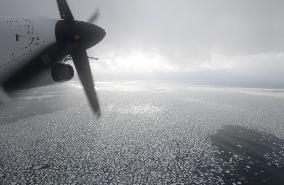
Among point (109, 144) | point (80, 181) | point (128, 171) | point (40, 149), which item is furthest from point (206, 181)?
point (40, 149)

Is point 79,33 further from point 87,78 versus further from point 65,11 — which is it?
point 87,78

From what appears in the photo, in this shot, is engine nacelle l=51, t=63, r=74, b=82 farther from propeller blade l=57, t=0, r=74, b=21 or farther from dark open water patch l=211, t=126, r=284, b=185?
dark open water patch l=211, t=126, r=284, b=185

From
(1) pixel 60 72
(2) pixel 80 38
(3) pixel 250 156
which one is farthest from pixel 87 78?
(3) pixel 250 156

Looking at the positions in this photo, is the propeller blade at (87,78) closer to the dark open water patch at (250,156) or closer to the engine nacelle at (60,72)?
the engine nacelle at (60,72)

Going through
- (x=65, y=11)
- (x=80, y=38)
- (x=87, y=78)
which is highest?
(x=65, y=11)

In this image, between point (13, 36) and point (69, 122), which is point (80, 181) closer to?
point (13, 36)

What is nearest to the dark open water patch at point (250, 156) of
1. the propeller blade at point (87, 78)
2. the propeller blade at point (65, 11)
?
the propeller blade at point (87, 78)

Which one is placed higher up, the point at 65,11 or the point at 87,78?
the point at 65,11
